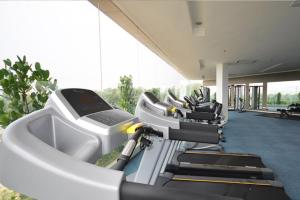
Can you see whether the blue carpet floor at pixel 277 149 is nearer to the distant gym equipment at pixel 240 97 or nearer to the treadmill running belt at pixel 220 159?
the treadmill running belt at pixel 220 159

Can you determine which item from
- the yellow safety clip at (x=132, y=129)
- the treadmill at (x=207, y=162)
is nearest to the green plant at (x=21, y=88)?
the treadmill at (x=207, y=162)

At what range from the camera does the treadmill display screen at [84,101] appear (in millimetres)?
973

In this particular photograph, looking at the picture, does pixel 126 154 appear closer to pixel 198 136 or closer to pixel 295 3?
pixel 198 136

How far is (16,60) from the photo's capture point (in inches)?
62.2

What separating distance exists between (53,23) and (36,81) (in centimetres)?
72

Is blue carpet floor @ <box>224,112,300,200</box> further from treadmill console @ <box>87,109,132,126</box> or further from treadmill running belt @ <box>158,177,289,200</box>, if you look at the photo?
treadmill console @ <box>87,109,132,126</box>

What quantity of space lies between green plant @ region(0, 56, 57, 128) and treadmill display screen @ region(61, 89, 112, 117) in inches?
26.5

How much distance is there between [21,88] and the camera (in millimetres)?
1563

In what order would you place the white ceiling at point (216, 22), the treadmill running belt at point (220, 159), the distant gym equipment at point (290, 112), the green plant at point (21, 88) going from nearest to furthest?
the green plant at point (21, 88)
the white ceiling at point (216, 22)
the treadmill running belt at point (220, 159)
the distant gym equipment at point (290, 112)

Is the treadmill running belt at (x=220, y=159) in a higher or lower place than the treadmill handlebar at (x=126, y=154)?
lower

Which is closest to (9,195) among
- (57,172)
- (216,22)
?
(57,172)

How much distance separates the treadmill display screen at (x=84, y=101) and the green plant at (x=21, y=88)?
674mm

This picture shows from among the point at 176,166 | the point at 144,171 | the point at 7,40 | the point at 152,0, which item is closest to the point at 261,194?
the point at 176,166

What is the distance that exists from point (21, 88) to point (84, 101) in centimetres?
78
